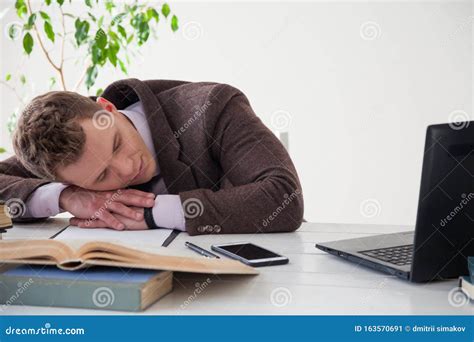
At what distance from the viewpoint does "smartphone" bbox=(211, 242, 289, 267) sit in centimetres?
108

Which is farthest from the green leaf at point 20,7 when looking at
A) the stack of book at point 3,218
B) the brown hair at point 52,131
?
the stack of book at point 3,218

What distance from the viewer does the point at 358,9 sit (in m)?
3.42

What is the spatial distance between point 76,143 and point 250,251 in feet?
1.65

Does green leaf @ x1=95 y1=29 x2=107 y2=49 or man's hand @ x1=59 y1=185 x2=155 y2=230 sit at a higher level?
green leaf @ x1=95 y1=29 x2=107 y2=49

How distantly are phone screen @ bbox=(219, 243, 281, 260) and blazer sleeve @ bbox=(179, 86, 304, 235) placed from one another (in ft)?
0.71

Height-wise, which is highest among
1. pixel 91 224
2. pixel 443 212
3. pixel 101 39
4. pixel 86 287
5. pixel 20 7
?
pixel 20 7

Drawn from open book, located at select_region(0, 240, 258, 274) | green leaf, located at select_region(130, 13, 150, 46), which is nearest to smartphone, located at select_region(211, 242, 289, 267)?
open book, located at select_region(0, 240, 258, 274)

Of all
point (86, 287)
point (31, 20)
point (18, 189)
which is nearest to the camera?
point (86, 287)

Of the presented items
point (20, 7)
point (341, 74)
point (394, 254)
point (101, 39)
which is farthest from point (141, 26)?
point (394, 254)

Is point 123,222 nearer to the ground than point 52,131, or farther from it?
nearer to the ground

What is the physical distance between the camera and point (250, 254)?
113cm

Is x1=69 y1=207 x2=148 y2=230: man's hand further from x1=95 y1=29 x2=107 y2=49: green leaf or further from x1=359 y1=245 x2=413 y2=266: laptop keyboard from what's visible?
x1=95 y1=29 x2=107 y2=49: green leaf

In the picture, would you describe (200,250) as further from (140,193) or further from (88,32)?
(88,32)

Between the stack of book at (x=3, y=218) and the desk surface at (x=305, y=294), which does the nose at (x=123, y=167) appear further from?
the desk surface at (x=305, y=294)
